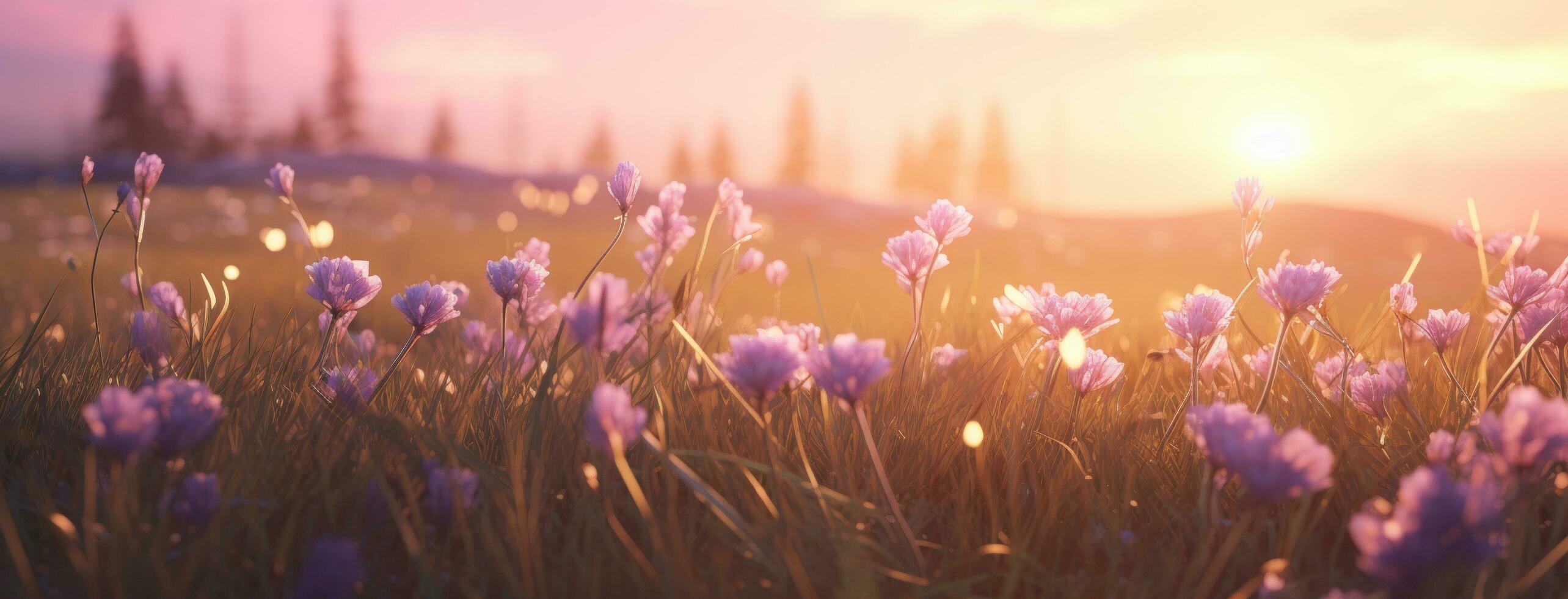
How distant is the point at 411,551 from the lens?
3.69 feet

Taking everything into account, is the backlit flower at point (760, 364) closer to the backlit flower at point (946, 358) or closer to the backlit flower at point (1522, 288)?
the backlit flower at point (946, 358)

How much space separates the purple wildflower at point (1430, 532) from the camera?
949 millimetres

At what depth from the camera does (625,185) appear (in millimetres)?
1815

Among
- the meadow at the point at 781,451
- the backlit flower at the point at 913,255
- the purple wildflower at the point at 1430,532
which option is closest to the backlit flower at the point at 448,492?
the meadow at the point at 781,451

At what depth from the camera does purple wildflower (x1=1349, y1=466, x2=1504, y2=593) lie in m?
0.95

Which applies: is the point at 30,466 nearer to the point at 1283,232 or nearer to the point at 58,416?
the point at 58,416

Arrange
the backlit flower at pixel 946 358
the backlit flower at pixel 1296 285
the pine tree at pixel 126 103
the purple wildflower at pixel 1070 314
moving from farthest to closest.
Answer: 1. the pine tree at pixel 126 103
2. the backlit flower at pixel 946 358
3. the purple wildflower at pixel 1070 314
4. the backlit flower at pixel 1296 285

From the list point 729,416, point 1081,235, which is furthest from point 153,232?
point 1081,235

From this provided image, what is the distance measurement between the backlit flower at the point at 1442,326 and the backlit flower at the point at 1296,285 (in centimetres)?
64

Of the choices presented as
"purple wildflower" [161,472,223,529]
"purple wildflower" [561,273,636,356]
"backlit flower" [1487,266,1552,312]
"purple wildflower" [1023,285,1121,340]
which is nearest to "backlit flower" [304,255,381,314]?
"purple wildflower" [161,472,223,529]

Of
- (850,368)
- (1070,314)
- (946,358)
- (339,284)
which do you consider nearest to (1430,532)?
(850,368)

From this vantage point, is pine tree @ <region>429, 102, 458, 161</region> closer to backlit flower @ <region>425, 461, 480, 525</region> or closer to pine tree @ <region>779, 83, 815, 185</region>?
pine tree @ <region>779, 83, 815, 185</region>

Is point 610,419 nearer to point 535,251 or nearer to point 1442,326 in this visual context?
point 535,251

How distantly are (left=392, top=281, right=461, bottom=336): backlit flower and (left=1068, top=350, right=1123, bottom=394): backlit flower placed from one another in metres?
1.34
